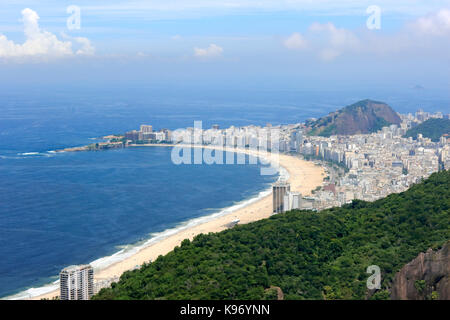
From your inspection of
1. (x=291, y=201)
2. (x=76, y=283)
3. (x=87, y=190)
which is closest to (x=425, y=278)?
(x=76, y=283)

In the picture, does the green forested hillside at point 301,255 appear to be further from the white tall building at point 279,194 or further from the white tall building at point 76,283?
the white tall building at point 279,194

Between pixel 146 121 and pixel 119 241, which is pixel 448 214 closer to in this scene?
pixel 119 241

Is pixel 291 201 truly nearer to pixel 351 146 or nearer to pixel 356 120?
pixel 351 146

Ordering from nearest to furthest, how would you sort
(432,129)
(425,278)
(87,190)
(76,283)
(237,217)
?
(425,278)
(76,283)
(237,217)
(87,190)
(432,129)

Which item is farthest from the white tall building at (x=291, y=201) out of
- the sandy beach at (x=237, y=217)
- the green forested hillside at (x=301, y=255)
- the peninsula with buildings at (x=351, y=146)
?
the green forested hillside at (x=301, y=255)

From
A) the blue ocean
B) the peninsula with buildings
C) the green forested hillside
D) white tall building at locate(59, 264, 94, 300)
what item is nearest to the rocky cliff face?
the green forested hillside
